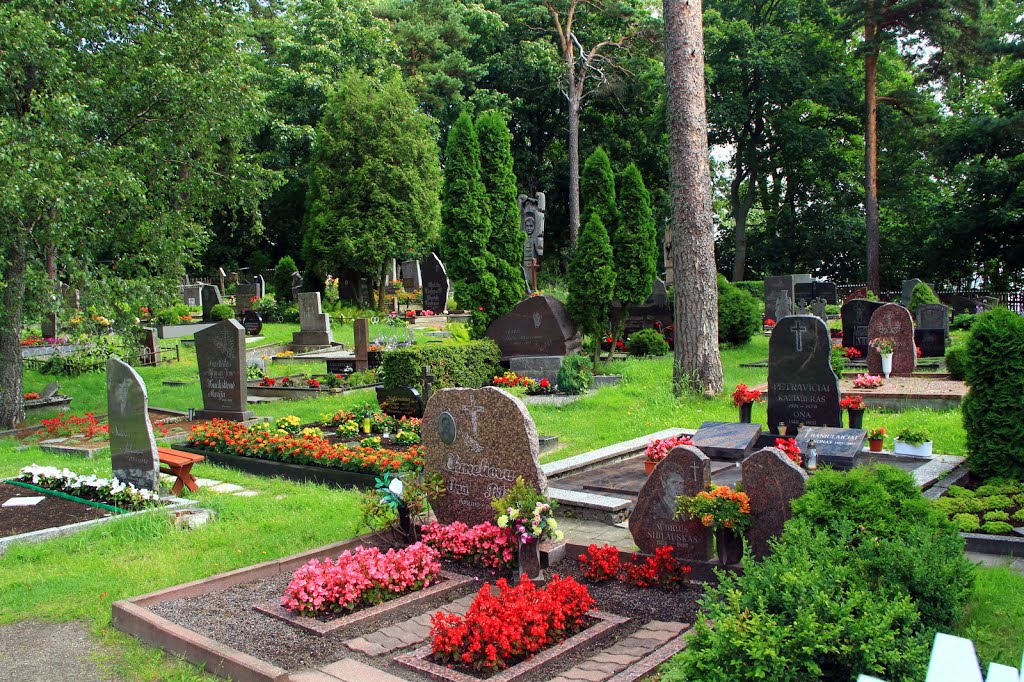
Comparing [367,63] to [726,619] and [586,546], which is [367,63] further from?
[726,619]

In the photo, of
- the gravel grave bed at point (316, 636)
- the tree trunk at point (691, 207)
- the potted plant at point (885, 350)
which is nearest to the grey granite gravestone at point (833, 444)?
the gravel grave bed at point (316, 636)

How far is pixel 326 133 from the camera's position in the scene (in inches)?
1247

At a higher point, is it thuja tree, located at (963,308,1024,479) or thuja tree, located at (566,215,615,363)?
thuja tree, located at (566,215,615,363)

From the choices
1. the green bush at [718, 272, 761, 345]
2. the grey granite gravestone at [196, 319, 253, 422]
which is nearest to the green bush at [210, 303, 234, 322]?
the grey granite gravestone at [196, 319, 253, 422]

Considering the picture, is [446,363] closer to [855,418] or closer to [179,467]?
[179,467]

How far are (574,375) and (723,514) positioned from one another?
9.14m

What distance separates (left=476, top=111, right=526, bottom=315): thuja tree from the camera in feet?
60.9

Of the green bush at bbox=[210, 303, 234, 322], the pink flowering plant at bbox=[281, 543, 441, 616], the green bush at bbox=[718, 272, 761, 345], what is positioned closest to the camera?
the pink flowering plant at bbox=[281, 543, 441, 616]

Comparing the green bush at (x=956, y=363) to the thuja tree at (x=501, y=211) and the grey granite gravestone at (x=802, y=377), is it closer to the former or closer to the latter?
the grey granite gravestone at (x=802, y=377)

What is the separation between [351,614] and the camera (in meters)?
5.52

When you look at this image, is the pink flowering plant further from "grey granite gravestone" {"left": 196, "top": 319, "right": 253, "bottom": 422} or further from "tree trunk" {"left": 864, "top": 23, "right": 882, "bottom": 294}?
"tree trunk" {"left": 864, "top": 23, "right": 882, "bottom": 294}

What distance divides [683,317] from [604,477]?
232 inches

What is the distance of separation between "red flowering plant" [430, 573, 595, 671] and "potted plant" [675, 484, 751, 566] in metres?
1.18

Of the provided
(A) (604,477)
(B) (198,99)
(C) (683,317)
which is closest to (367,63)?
(B) (198,99)
